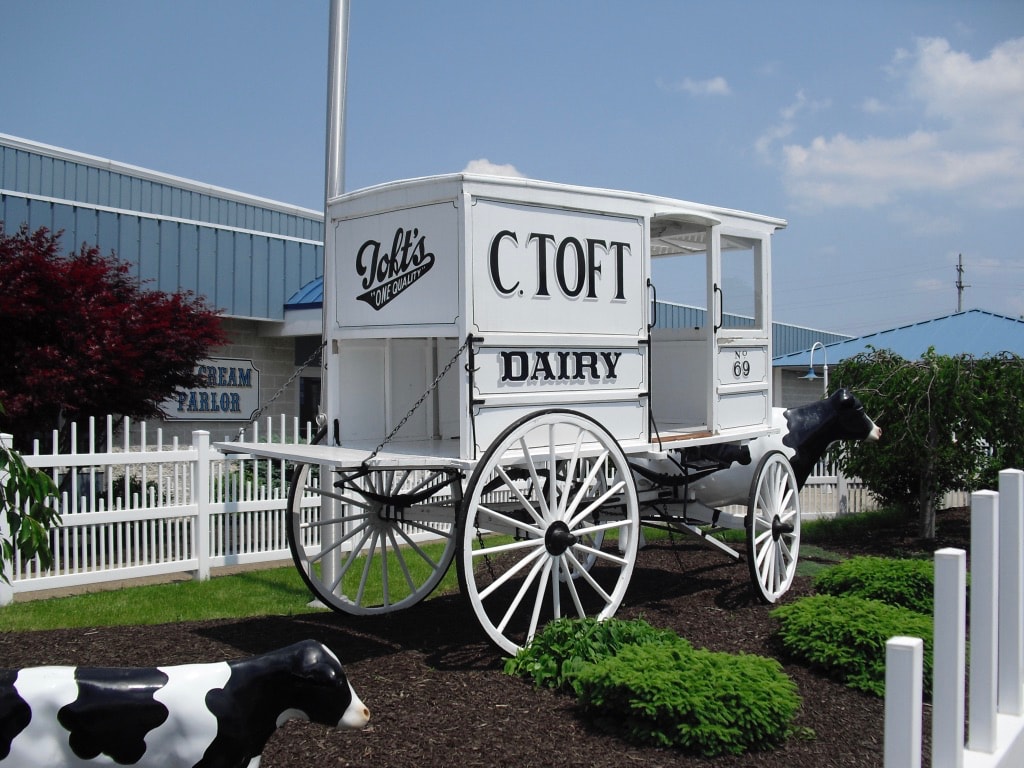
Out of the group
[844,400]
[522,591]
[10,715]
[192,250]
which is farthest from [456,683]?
[192,250]

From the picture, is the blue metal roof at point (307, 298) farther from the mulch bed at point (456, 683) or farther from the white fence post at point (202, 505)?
the mulch bed at point (456, 683)

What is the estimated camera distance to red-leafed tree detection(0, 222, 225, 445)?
32.2ft

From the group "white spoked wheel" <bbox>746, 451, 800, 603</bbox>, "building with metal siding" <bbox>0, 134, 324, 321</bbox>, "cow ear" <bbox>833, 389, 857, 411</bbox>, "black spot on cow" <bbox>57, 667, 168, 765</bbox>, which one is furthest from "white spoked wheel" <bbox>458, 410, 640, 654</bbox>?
"building with metal siding" <bbox>0, 134, 324, 321</bbox>

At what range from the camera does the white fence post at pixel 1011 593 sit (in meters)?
4.98

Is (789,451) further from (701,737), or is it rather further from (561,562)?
(701,737)

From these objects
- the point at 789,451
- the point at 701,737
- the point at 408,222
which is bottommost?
the point at 701,737

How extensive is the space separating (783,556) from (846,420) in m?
1.50

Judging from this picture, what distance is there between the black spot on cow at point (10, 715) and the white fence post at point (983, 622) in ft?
12.2

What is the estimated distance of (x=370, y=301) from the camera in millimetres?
6680

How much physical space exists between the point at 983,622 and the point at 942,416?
747 centimetres

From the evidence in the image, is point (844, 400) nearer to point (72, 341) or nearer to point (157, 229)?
point (72, 341)

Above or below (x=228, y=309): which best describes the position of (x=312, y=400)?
below

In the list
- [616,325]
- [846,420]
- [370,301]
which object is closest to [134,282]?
[370,301]

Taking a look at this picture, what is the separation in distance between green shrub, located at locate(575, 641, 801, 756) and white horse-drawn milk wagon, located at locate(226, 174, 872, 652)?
937 mm
